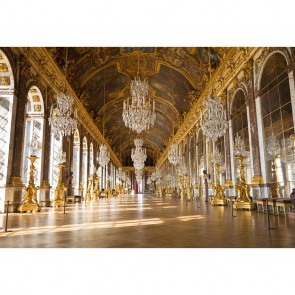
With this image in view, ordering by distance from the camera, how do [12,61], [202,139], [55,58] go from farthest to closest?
1. [202,139]
2. [55,58]
3. [12,61]

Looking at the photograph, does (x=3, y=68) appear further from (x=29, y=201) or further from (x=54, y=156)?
(x=54, y=156)

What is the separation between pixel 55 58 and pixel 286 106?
389 inches

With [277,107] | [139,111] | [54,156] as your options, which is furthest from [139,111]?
[54,156]

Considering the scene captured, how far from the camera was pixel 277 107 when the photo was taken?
773 cm

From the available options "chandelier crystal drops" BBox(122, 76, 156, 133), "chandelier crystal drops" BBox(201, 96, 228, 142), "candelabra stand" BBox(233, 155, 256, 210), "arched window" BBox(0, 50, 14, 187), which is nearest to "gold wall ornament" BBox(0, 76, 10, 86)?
"arched window" BBox(0, 50, 14, 187)

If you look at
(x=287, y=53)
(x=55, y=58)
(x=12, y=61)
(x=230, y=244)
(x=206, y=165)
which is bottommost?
(x=230, y=244)

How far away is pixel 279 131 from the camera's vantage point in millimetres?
7578

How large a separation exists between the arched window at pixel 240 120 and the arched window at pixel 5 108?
8276 millimetres

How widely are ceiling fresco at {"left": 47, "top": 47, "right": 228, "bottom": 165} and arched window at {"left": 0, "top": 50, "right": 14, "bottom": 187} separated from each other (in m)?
2.75

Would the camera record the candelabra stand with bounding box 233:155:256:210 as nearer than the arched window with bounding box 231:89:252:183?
Yes

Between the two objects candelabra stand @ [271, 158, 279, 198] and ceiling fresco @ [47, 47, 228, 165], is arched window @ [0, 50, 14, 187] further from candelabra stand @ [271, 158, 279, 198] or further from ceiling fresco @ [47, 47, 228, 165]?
candelabra stand @ [271, 158, 279, 198]

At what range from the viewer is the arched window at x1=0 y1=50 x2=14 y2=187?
26.6ft
